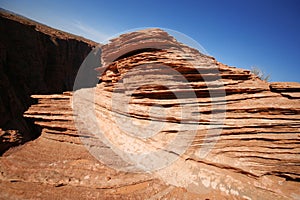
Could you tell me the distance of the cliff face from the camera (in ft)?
62.4

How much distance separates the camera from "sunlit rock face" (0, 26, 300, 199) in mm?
3793

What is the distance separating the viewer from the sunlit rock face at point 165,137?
3.79 meters

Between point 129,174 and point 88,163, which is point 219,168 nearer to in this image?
point 129,174

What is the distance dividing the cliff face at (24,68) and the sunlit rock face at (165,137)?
13269 millimetres

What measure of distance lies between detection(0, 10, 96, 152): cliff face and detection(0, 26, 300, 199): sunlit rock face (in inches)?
522

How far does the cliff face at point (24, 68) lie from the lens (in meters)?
19.0

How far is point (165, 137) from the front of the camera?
4.83m

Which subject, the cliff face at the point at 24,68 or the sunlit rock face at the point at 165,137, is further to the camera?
the cliff face at the point at 24,68

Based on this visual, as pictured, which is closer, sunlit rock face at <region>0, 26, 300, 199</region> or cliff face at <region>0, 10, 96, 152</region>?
sunlit rock face at <region>0, 26, 300, 199</region>

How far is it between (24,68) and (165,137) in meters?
24.5

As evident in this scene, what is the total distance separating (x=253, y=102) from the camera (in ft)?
15.0

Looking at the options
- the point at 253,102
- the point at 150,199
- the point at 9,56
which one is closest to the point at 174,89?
the point at 253,102

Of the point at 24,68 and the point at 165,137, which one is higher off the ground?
the point at 24,68

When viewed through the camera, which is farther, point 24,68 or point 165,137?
point 24,68
